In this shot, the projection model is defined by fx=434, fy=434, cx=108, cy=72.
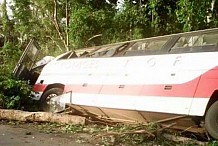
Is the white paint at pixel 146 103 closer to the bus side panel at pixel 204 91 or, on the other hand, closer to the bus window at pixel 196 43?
the bus side panel at pixel 204 91

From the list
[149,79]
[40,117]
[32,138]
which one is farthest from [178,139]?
[40,117]

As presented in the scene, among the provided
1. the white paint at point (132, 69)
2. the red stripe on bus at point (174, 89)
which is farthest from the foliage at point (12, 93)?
the red stripe on bus at point (174, 89)

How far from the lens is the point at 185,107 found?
22.2ft

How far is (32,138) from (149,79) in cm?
220

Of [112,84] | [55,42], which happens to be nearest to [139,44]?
[112,84]

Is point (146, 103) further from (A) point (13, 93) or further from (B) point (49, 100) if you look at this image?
(A) point (13, 93)

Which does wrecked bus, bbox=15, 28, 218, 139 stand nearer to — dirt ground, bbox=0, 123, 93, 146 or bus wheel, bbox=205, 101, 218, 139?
bus wheel, bbox=205, 101, 218, 139

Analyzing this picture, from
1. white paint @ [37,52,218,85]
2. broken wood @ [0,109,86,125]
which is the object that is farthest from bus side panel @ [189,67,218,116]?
broken wood @ [0,109,86,125]

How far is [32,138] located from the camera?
22.9ft

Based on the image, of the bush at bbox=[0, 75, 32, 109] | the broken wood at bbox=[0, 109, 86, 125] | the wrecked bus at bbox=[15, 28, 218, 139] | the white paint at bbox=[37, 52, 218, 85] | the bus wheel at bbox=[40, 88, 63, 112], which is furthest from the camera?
the bus wheel at bbox=[40, 88, 63, 112]

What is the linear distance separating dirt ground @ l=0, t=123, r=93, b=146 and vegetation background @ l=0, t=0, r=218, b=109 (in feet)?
5.41

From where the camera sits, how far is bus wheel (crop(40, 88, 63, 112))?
9797mm

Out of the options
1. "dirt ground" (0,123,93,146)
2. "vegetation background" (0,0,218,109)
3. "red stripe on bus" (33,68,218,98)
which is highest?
"vegetation background" (0,0,218,109)

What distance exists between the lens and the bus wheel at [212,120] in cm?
657
